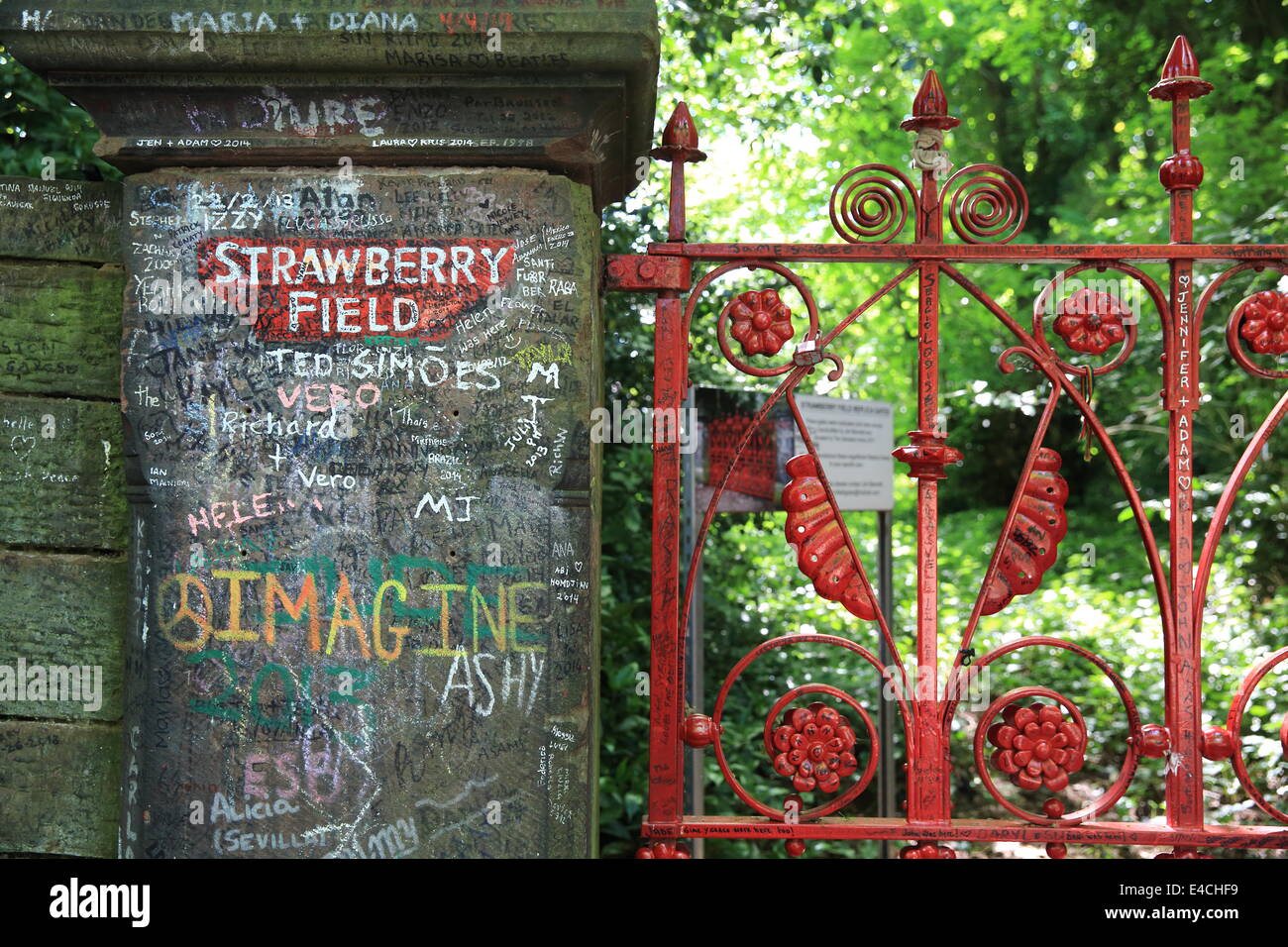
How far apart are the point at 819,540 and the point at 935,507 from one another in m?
0.26

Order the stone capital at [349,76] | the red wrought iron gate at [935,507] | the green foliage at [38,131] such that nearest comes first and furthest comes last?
the stone capital at [349,76]
the red wrought iron gate at [935,507]
the green foliage at [38,131]

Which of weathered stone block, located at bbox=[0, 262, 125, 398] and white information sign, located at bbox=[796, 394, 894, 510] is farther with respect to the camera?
white information sign, located at bbox=[796, 394, 894, 510]

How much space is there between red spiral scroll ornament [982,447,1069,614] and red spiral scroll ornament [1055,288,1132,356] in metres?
0.25

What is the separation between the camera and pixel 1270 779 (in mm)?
4926

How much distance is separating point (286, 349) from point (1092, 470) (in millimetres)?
8671

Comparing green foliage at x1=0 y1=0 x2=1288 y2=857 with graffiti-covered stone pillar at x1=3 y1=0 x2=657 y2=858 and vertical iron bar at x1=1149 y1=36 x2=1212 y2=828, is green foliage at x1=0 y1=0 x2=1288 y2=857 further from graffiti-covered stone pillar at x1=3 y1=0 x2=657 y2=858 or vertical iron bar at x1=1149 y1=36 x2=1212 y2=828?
graffiti-covered stone pillar at x1=3 y1=0 x2=657 y2=858

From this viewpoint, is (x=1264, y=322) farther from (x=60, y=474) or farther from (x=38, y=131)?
(x=38, y=131)

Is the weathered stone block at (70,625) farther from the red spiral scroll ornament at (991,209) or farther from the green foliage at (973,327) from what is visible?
the red spiral scroll ornament at (991,209)

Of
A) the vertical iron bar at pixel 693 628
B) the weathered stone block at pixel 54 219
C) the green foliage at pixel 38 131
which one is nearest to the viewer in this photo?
the weathered stone block at pixel 54 219

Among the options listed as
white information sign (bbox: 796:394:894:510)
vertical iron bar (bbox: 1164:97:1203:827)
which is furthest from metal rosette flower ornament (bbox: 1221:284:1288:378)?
white information sign (bbox: 796:394:894:510)

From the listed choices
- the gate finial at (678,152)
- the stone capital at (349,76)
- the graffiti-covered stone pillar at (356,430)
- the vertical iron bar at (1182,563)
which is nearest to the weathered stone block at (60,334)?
the graffiti-covered stone pillar at (356,430)

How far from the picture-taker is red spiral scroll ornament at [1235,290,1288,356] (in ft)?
7.98

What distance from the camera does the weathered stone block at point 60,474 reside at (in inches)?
96.3

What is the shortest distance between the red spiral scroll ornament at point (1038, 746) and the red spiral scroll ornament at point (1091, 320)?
0.78 metres
